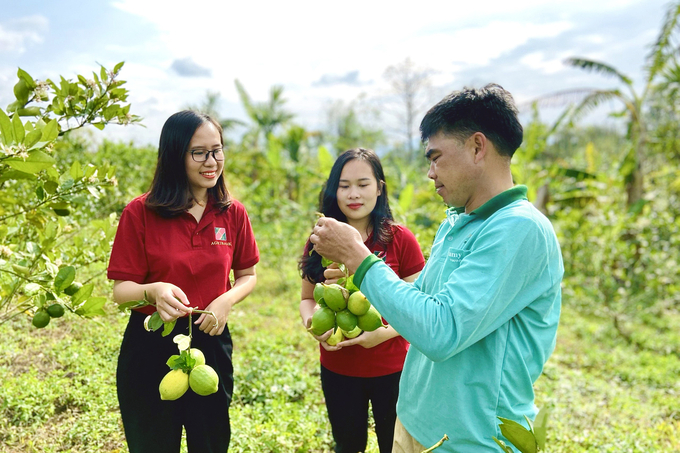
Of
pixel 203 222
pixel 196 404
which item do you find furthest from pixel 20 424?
pixel 203 222

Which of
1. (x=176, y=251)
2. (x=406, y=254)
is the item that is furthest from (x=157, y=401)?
(x=406, y=254)

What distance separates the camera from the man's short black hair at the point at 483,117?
1358 mm

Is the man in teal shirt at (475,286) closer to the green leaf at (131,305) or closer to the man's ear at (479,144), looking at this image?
the man's ear at (479,144)

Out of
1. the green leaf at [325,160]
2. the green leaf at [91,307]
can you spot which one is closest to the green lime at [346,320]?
the green leaf at [91,307]

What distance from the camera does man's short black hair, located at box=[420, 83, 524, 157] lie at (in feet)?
4.46

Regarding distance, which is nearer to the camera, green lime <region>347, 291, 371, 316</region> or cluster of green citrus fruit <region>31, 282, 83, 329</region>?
green lime <region>347, 291, 371, 316</region>

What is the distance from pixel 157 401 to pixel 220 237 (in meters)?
0.69

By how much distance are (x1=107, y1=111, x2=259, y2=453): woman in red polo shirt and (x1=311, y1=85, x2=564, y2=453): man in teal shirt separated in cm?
70

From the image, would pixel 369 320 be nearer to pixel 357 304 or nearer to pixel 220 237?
pixel 357 304

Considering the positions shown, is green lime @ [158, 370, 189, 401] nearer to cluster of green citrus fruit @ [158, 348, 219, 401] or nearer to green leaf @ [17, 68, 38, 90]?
cluster of green citrus fruit @ [158, 348, 219, 401]

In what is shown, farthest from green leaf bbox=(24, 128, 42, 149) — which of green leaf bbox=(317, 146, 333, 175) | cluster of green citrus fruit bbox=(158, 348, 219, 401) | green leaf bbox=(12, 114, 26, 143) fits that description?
green leaf bbox=(317, 146, 333, 175)

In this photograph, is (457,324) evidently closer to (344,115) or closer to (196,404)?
(196,404)

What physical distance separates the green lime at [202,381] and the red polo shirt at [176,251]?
0.51 meters

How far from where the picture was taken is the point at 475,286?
3.93ft
